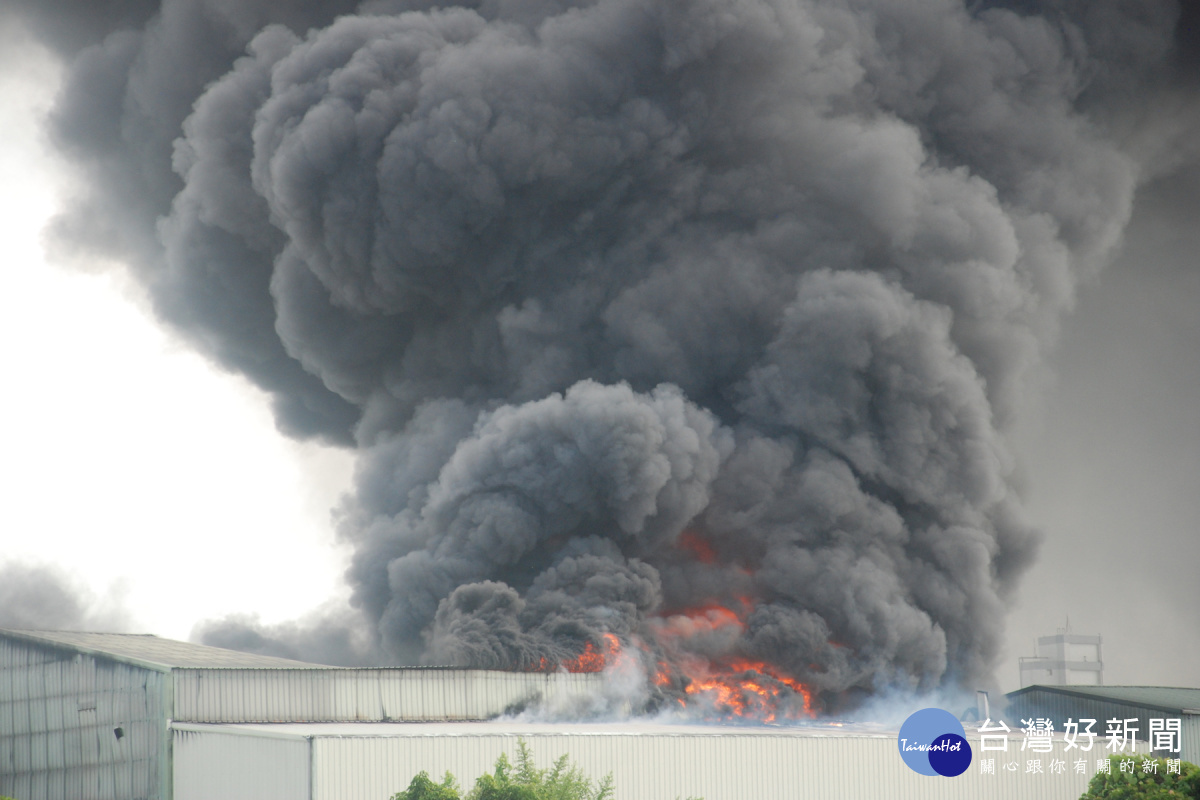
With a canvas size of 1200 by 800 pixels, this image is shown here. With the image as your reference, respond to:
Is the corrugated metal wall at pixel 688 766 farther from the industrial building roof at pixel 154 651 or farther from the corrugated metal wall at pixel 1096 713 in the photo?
the corrugated metal wall at pixel 1096 713

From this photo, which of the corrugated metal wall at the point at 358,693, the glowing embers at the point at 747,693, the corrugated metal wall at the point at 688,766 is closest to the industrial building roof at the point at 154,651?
the corrugated metal wall at the point at 358,693

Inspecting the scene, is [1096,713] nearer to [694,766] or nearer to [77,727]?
[694,766]

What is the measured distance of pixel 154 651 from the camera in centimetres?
4975

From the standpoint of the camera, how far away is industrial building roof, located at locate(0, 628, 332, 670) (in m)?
45.1

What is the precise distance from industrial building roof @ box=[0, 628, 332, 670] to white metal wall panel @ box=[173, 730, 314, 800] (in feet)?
10.5

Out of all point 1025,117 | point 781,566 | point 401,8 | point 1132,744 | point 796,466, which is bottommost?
point 1132,744

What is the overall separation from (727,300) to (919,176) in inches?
486

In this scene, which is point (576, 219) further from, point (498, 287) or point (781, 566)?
point (781, 566)

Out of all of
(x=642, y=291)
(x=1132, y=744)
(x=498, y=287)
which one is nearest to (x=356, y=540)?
(x=498, y=287)

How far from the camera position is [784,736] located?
1706 inches

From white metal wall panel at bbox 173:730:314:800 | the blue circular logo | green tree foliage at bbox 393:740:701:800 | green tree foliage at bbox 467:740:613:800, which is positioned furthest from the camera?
the blue circular logo

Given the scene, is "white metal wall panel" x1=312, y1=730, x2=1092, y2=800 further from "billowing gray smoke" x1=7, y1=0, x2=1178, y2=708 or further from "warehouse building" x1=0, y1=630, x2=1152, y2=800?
"billowing gray smoke" x1=7, y1=0, x2=1178, y2=708

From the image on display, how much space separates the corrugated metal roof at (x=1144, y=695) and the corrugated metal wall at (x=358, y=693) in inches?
762

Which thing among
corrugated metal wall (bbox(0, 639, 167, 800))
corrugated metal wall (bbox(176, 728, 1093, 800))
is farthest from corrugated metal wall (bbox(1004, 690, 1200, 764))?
corrugated metal wall (bbox(0, 639, 167, 800))
